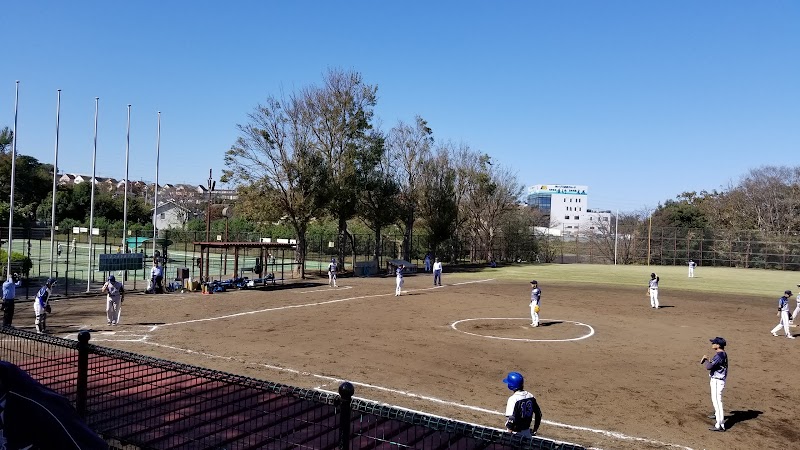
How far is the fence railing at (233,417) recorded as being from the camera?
16.3 ft

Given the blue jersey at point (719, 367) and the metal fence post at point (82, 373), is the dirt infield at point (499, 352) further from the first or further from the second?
the metal fence post at point (82, 373)

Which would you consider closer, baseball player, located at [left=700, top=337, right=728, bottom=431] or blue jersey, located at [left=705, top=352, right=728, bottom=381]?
baseball player, located at [left=700, top=337, right=728, bottom=431]

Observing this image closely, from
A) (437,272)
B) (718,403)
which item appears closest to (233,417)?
(718,403)

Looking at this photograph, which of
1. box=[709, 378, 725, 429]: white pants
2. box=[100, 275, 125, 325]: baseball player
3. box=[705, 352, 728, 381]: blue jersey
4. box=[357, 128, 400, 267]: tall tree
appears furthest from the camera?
box=[357, 128, 400, 267]: tall tree

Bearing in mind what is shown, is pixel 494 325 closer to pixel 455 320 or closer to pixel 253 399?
pixel 455 320

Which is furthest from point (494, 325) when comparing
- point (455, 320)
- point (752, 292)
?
point (752, 292)

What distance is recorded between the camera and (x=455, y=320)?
81.5 feet

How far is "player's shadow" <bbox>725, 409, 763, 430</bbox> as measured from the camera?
1202 cm

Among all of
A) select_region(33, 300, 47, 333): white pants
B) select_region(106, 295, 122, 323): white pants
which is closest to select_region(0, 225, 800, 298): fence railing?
select_region(106, 295, 122, 323): white pants

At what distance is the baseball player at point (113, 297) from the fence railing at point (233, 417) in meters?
12.0

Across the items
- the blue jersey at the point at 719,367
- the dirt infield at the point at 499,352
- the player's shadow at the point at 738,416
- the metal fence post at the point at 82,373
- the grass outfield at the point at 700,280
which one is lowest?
the player's shadow at the point at 738,416

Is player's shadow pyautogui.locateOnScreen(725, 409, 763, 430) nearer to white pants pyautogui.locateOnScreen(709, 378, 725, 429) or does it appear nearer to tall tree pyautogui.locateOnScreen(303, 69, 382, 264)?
white pants pyautogui.locateOnScreen(709, 378, 725, 429)

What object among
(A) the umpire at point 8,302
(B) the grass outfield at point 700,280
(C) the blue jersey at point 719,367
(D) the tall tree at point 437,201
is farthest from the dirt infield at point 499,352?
(D) the tall tree at point 437,201

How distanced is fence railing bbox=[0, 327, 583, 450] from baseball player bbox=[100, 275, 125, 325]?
12.0 metres
